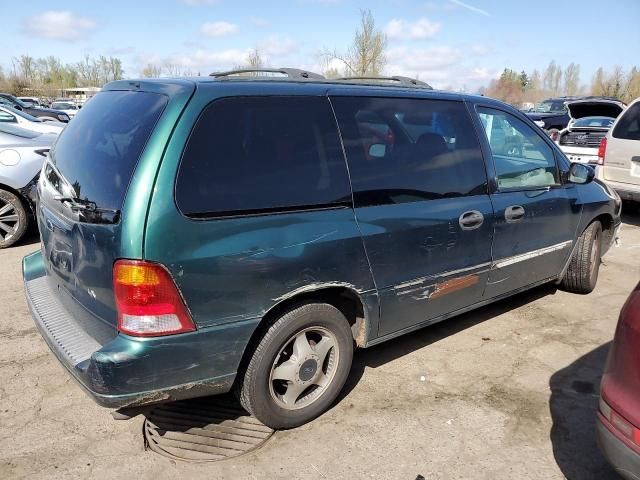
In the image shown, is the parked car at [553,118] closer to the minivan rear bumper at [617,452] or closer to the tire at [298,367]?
the tire at [298,367]

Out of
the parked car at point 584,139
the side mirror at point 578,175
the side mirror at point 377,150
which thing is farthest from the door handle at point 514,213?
the parked car at point 584,139

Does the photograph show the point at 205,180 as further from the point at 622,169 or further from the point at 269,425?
the point at 622,169

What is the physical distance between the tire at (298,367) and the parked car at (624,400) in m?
1.32

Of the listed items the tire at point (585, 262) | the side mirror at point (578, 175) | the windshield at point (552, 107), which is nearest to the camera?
the side mirror at point (578, 175)

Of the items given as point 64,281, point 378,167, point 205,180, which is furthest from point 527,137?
point 64,281

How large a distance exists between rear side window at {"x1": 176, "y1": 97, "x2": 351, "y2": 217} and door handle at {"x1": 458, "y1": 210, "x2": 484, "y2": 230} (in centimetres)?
91

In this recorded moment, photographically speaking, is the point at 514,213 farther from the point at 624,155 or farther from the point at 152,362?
the point at 624,155

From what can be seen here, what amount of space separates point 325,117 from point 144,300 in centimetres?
134

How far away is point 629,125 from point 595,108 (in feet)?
24.4

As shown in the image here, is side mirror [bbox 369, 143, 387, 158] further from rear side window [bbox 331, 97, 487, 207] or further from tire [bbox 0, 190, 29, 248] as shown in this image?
tire [bbox 0, 190, 29, 248]

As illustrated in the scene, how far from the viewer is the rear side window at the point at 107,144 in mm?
2389

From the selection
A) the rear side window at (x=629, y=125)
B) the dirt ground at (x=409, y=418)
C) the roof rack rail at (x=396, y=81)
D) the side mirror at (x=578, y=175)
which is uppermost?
the roof rack rail at (x=396, y=81)

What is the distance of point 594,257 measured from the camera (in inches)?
187

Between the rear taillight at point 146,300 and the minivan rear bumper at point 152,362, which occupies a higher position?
the rear taillight at point 146,300
